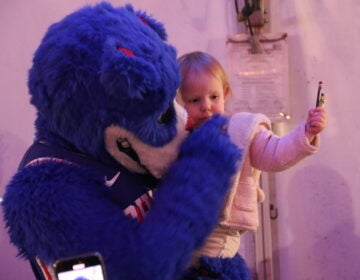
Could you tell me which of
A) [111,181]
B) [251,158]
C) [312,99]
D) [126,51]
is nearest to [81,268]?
[111,181]

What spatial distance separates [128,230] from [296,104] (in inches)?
37.3

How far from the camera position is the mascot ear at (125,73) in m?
0.55

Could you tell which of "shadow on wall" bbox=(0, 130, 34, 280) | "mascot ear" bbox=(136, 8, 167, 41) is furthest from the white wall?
"mascot ear" bbox=(136, 8, 167, 41)

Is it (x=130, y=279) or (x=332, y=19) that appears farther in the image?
(x=332, y=19)

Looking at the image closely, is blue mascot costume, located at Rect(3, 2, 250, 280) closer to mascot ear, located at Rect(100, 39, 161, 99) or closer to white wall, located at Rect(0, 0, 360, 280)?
mascot ear, located at Rect(100, 39, 161, 99)

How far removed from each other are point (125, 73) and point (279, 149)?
1.17 feet

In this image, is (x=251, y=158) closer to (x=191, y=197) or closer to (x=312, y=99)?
(x=191, y=197)

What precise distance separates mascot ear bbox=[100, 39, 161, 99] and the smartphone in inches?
7.9

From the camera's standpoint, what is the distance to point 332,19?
1349mm

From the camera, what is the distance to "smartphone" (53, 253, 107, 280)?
1.63 feet

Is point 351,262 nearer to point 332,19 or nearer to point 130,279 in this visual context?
point 332,19

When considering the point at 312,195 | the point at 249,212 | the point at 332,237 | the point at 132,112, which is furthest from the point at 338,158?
the point at 132,112


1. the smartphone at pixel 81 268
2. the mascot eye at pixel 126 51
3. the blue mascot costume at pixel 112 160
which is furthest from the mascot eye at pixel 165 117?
the smartphone at pixel 81 268

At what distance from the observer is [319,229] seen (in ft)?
4.59
